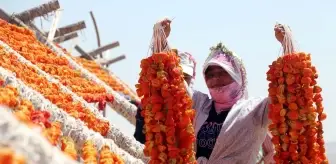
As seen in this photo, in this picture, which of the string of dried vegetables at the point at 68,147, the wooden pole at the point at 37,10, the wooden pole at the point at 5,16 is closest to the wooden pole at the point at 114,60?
the wooden pole at the point at 37,10

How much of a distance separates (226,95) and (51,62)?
3.03 metres

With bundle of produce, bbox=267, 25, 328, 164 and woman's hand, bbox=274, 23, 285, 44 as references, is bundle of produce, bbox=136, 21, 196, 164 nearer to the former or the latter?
bundle of produce, bbox=267, 25, 328, 164

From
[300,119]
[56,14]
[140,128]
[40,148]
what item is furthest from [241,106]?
[56,14]

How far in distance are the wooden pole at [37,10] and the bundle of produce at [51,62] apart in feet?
2.32

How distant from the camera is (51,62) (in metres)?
5.69

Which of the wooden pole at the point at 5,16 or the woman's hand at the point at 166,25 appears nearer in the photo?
the woman's hand at the point at 166,25

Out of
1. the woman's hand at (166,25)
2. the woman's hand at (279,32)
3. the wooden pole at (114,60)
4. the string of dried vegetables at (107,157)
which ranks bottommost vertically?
the string of dried vegetables at (107,157)

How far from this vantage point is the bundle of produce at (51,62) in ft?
16.8

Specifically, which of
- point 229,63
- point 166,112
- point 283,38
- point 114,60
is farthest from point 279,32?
point 114,60

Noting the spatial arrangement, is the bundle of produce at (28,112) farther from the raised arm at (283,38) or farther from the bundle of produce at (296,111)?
the raised arm at (283,38)

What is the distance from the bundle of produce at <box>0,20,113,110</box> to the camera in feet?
16.8

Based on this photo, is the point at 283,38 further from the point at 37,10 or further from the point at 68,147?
the point at 37,10

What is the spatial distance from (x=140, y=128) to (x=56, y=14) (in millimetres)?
4126

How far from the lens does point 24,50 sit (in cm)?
536
